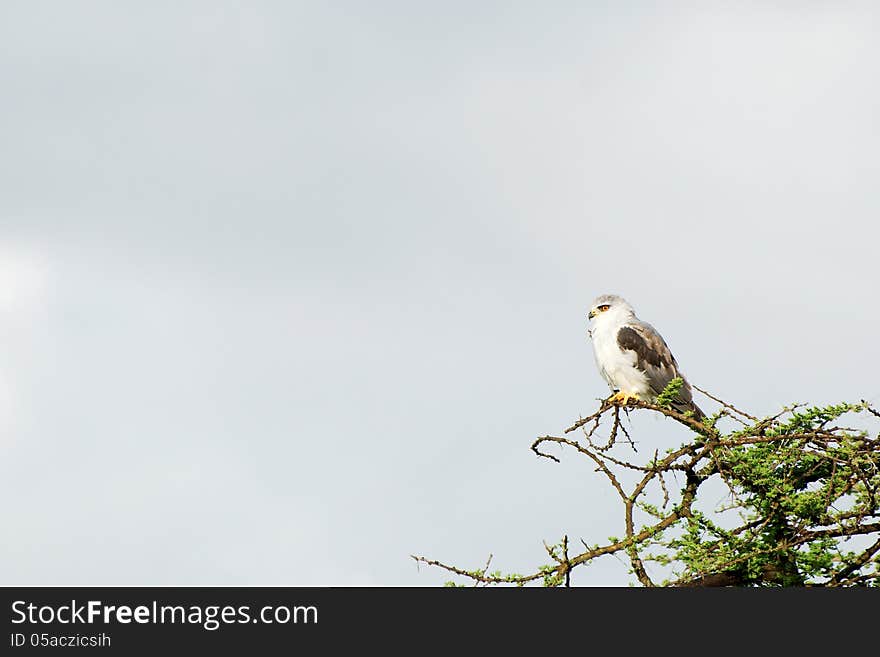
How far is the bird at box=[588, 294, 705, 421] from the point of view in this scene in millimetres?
10547

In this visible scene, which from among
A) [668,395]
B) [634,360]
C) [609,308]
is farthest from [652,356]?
[668,395]

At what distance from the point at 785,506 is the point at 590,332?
495cm

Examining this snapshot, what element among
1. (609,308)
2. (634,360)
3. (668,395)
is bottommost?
(668,395)

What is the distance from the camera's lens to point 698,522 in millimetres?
6719

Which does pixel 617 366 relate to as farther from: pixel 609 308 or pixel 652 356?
pixel 609 308

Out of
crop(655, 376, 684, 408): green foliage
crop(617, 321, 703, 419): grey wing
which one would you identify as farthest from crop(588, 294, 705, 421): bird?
crop(655, 376, 684, 408): green foliage

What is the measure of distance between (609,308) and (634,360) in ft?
3.12

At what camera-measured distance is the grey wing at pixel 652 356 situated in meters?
10.5

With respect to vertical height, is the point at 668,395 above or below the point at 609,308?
below

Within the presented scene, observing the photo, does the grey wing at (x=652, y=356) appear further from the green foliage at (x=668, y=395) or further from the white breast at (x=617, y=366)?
the green foliage at (x=668, y=395)

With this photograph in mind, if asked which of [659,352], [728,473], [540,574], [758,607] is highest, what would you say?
[659,352]

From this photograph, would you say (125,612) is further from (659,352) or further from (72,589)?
(659,352)

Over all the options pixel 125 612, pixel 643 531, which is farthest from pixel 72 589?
pixel 643 531

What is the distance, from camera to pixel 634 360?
1057 cm
